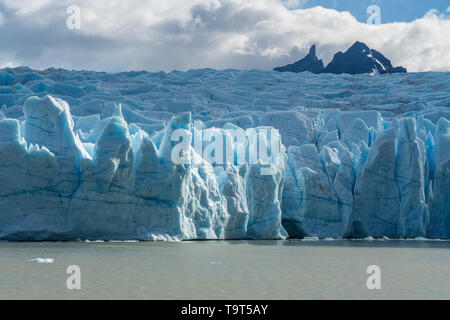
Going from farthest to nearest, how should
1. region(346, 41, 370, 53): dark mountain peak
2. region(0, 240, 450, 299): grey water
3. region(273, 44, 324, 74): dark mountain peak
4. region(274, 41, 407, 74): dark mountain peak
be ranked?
region(273, 44, 324, 74): dark mountain peak < region(346, 41, 370, 53): dark mountain peak < region(274, 41, 407, 74): dark mountain peak < region(0, 240, 450, 299): grey water

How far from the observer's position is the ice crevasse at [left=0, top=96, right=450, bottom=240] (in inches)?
865

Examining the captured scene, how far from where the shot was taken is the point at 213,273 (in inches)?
543

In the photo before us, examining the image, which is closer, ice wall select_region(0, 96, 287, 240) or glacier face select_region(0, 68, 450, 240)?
ice wall select_region(0, 96, 287, 240)

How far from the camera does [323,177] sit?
29312 millimetres

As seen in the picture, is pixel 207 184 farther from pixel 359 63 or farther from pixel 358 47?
pixel 358 47

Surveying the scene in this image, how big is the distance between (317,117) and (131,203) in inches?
683

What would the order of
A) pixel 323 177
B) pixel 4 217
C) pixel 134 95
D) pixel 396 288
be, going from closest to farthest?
pixel 396 288
pixel 4 217
pixel 323 177
pixel 134 95

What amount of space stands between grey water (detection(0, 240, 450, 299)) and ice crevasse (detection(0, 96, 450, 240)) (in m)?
1.99

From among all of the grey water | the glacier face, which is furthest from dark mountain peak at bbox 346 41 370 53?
the grey water

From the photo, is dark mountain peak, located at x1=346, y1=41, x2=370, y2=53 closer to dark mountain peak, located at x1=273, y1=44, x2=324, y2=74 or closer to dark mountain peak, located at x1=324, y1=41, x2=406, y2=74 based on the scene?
dark mountain peak, located at x1=324, y1=41, x2=406, y2=74

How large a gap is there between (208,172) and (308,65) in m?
71.7

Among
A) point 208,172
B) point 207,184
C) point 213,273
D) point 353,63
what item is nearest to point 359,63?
point 353,63
